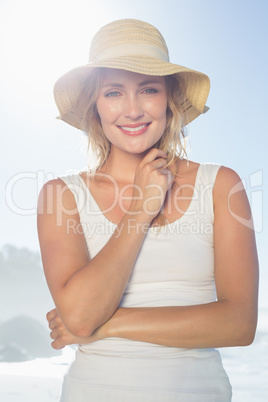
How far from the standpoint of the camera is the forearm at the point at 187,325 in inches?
68.2

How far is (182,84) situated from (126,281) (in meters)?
1.07

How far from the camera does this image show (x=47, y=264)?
1.92 meters

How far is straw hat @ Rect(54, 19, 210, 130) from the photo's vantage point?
203 cm

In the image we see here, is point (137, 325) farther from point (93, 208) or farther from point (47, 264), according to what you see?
point (93, 208)

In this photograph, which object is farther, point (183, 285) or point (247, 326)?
point (183, 285)

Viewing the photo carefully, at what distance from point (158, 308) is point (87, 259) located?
368 millimetres

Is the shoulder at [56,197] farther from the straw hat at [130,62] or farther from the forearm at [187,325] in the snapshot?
the forearm at [187,325]

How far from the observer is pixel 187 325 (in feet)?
5.66

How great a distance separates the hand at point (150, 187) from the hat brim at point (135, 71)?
39 cm

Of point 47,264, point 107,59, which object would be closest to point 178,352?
point 47,264

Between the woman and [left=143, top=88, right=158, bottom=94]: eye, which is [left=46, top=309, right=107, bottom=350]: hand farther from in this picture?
[left=143, top=88, right=158, bottom=94]: eye

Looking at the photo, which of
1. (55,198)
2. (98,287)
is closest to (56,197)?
(55,198)

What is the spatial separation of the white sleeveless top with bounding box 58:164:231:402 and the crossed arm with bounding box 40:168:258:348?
0.07m

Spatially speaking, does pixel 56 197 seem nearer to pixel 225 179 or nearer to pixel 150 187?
pixel 150 187
